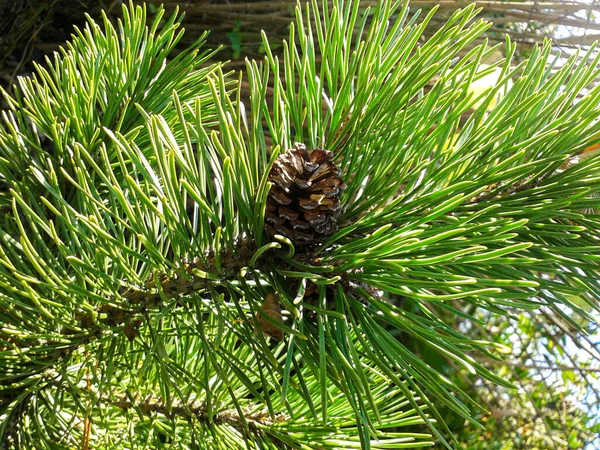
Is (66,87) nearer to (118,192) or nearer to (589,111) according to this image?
Answer: (118,192)

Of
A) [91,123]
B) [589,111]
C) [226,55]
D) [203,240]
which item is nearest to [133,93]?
[91,123]

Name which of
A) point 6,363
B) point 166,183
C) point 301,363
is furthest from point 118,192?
point 301,363

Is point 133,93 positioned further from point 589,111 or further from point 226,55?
point 226,55

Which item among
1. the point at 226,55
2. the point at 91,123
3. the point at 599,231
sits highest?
the point at 226,55

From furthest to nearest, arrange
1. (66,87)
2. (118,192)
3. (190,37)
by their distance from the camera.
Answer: (190,37)
(66,87)
(118,192)

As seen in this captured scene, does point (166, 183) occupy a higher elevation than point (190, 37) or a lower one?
lower

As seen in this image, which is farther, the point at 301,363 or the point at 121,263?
the point at 301,363

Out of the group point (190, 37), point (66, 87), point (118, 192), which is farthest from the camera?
point (190, 37)
